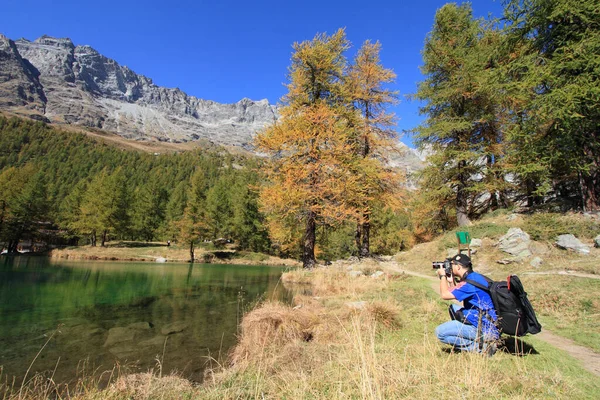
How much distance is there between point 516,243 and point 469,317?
35.0ft

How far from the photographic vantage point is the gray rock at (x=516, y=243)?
11961 mm

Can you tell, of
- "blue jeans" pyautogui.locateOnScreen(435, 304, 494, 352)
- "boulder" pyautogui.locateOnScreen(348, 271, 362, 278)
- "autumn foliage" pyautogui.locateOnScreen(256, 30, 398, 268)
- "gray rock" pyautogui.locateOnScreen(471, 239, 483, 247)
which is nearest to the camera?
"blue jeans" pyautogui.locateOnScreen(435, 304, 494, 352)

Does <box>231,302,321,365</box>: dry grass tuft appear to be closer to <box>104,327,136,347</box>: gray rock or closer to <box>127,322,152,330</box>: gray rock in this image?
<box>104,327,136,347</box>: gray rock

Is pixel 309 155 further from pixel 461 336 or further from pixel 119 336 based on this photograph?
pixel 461 336

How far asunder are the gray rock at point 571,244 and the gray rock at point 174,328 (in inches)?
536

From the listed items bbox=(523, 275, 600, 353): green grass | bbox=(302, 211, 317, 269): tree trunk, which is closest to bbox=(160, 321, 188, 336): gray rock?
bbox=(523, 275, 600, 353): green grass

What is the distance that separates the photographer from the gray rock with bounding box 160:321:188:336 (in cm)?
651

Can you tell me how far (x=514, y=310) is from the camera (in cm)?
404

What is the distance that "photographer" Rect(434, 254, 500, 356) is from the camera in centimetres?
411

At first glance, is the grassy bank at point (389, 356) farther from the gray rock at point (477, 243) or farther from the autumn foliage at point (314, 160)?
the autumn foliage at point (314, 160)

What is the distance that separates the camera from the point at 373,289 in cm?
1072

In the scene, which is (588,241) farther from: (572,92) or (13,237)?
(13,237)

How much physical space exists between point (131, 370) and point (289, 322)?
9.87ft

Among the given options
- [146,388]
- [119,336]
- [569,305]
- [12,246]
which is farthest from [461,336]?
[12,246]
